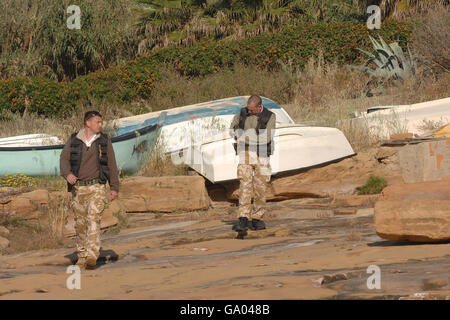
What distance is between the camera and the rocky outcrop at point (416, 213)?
6797mm

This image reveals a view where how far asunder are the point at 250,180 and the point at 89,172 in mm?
2327

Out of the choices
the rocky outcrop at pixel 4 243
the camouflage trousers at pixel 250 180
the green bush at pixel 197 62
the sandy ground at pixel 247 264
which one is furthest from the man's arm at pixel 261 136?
the green bush at pixel 197 62

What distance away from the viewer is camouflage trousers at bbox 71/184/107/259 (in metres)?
7.36

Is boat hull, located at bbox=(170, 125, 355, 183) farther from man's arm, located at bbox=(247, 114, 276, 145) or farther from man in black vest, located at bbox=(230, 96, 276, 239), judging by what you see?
man's arm, located at bbox=(247, 114, 276, 145)

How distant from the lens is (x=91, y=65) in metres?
25.0

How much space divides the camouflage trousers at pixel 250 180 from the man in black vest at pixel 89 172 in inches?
79.1

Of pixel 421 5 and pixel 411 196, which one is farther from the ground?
pixel 421 5

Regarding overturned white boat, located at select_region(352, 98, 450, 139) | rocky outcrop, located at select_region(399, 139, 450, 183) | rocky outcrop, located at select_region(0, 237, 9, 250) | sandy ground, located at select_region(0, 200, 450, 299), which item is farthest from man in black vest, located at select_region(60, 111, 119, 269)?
overturned white boat, located at select_region(352, 98, 450, 139)

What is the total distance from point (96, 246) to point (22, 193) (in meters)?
3.77

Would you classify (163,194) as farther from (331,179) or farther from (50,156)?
(331,179)

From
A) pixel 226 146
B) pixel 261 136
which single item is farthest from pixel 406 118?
pixel 261 136

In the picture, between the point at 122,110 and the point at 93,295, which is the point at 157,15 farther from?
the point at 93,295

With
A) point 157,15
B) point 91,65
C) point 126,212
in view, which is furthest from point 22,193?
point 157,15

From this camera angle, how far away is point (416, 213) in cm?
685
